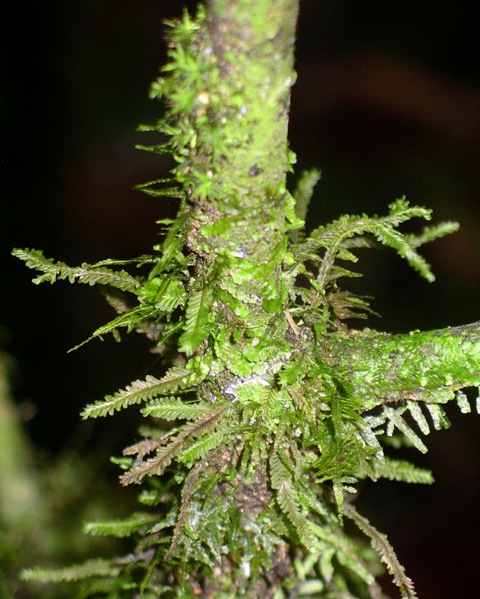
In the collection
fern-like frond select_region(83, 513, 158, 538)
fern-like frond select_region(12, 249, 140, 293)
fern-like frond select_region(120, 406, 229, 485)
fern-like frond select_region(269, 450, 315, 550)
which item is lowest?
fern-like frond select_region(83, 513, 158, 538)

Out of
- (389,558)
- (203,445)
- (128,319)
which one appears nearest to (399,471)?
(389,558)

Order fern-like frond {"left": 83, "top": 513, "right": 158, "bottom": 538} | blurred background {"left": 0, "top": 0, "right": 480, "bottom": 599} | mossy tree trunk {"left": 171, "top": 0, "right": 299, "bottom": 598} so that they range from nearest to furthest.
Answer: mossy tree trunk {"left": 171, "top": 0, "right": 299, "bottom": 598} → fern-like frond {"left": 83, "top": 513, "right": 158, "bottom": 538} → blurred background {"left": 0, "top": 0, "right": 480, "bottom": 599}

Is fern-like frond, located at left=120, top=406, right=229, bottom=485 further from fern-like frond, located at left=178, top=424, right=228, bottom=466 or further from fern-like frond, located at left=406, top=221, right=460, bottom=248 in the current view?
fern-like frond, located at left=406, top=221, right=460, bottom=248

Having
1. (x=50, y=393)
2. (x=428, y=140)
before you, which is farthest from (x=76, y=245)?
(x=428, y=140)

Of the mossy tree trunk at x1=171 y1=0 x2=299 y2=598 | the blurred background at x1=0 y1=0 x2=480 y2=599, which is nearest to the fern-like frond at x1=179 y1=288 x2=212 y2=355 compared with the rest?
the mossy tree trunk at x1=171 y1=0 x2=299 y2=598

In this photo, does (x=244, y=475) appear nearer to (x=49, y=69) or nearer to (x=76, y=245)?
(x=76, y=245)
